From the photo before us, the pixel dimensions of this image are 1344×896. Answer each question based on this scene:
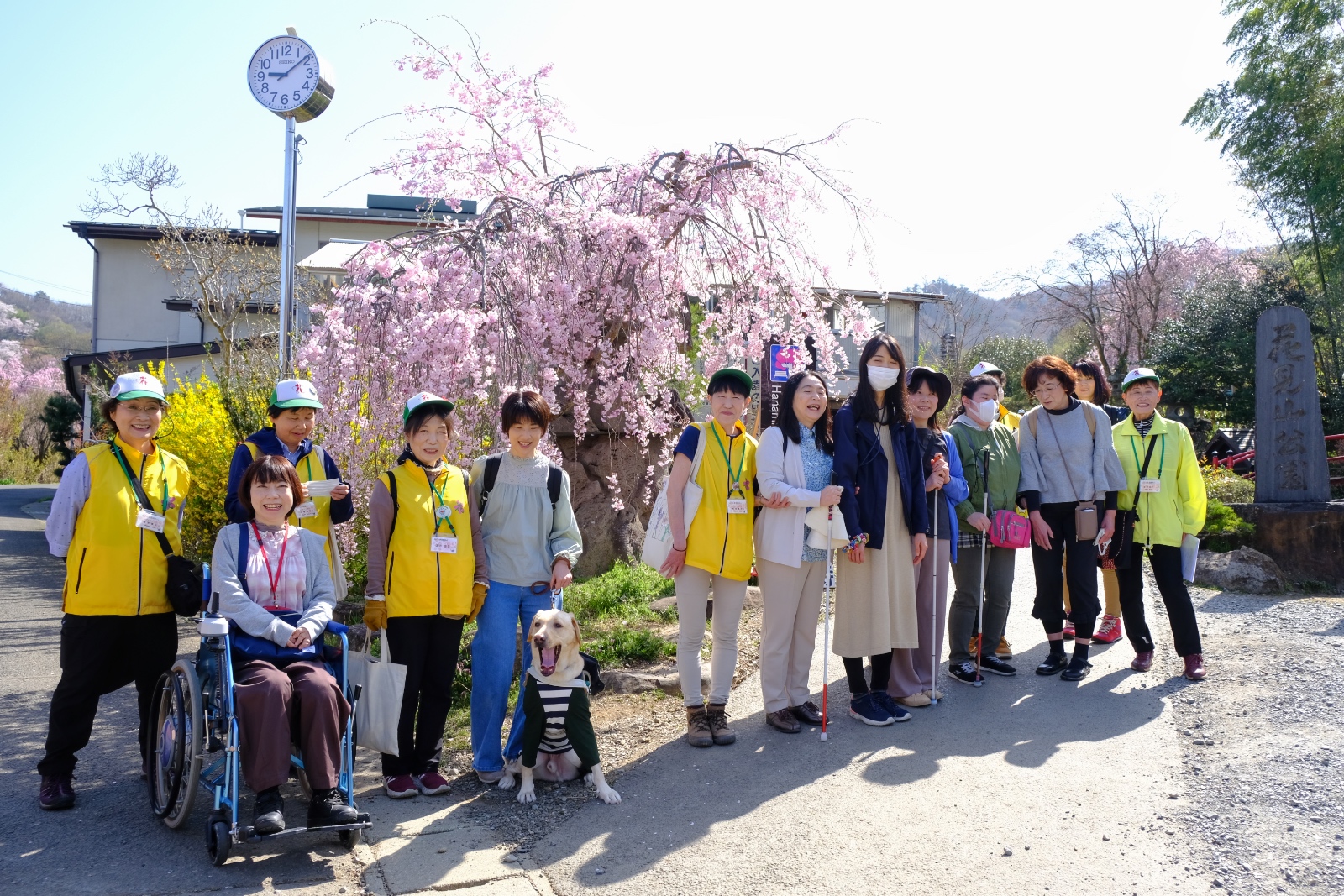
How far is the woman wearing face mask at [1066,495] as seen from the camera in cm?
612

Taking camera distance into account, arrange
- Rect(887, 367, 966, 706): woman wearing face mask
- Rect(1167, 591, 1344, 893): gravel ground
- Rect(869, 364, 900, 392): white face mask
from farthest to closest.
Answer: Rect(887, 367, 966, 706): woman wearing face mask → Rect(869, 364, 900, 392): white face mask → Rect(1167, 591, 1344, 893): gravel ground

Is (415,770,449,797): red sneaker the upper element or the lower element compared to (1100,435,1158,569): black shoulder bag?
lower

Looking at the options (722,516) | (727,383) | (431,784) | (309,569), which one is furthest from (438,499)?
(727,383)

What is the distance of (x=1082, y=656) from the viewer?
6.08 m

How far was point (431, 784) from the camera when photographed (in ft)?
14.8

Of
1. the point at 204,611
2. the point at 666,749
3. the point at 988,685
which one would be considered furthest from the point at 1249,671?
the point at 204,611

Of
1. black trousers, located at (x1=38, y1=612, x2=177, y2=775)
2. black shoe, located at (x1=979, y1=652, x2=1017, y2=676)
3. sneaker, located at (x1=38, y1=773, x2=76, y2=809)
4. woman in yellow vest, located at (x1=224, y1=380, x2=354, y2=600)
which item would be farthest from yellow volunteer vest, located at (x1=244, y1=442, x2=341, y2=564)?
black shoe, located at (x1=979, y1=652, x2=1017, y2=676)

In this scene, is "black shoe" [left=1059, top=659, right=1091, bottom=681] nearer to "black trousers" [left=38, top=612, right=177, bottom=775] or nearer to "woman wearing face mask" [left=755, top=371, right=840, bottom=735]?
"woman wearing face mask" [left=755, top=371, right=840, bottom=735]

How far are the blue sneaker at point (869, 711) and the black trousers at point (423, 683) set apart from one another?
230cm

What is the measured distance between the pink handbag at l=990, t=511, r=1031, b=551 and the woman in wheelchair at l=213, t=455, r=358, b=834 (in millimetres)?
3995

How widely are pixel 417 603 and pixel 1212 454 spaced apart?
1765 centimetres

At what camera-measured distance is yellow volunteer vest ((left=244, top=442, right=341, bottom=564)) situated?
5.00 metres

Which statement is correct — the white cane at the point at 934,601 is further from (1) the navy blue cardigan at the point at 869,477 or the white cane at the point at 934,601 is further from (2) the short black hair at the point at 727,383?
(2) the short black hair at the point at 727,383

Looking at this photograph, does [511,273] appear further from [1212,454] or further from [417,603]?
[1212,454]
